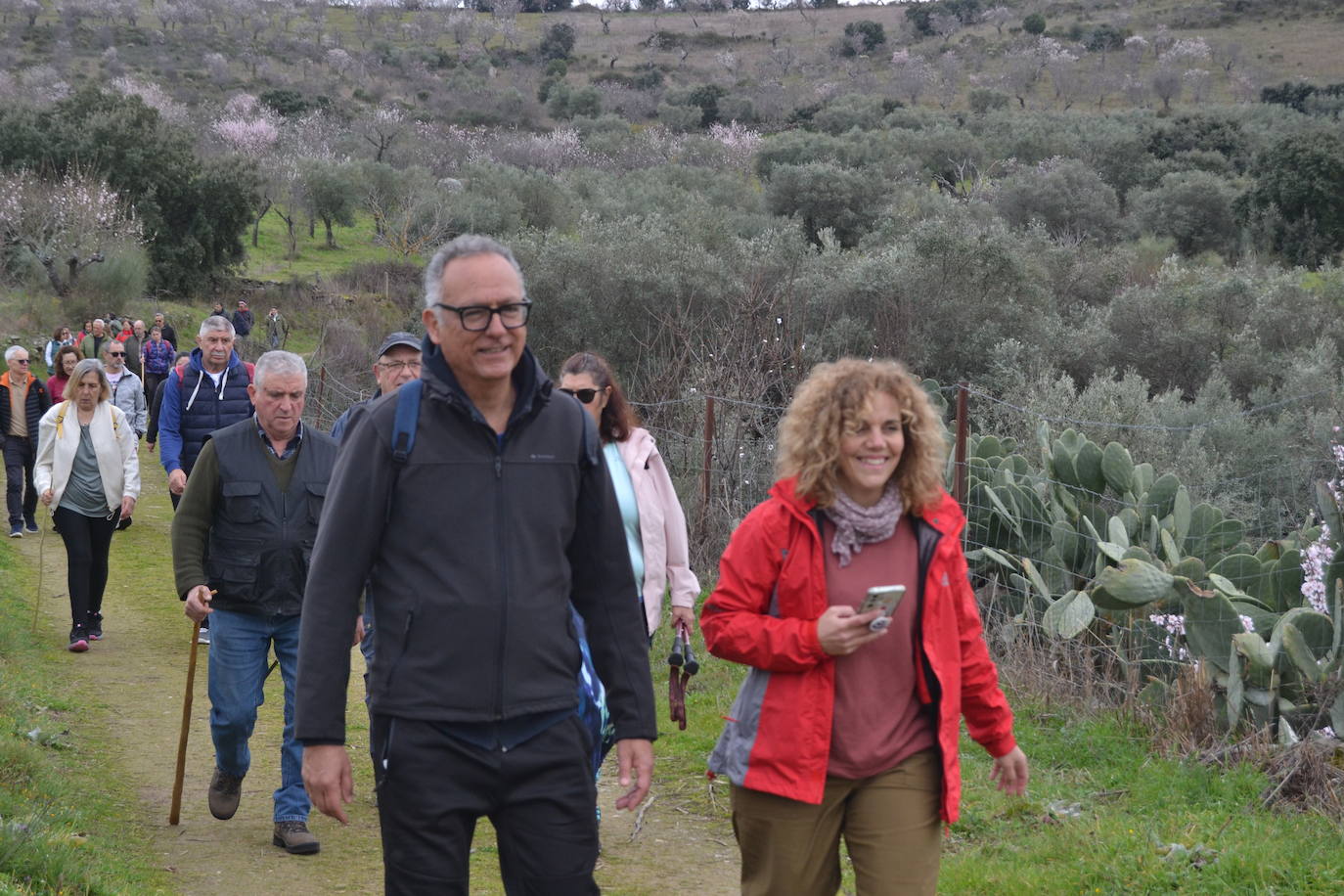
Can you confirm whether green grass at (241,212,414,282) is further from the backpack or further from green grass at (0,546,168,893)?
green grass at (0,546,168,893)

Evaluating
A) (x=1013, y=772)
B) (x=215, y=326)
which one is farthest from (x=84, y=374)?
(x=1013, y=772)

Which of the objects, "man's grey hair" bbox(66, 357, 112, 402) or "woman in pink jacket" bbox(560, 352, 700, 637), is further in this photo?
"man's grey hair" bbox(66, 357, 112, 402)

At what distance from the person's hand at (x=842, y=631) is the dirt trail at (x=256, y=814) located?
2.52 metres

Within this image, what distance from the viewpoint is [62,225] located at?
114ft

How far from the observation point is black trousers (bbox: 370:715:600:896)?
3029mm

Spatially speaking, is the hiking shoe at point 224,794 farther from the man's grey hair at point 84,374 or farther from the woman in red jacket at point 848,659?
the man's grey hair at point 84,374

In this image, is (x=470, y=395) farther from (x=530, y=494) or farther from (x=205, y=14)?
(x=205, y=14)

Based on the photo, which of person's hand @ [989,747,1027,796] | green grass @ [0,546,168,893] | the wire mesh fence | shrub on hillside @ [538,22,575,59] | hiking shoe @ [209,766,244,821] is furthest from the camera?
shrub on hillside @ [538,22,575,59]

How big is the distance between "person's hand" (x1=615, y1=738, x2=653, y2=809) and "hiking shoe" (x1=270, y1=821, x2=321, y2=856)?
2734mm

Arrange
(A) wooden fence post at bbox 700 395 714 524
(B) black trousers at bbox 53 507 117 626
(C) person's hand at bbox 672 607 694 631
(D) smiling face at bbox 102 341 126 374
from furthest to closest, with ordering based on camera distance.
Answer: (D) smiling face at bbox 102 341 126 374, (A) wooden fence post at bbox 700 395 714 524, (B) black trousers at bbox 53 507 117 626, (C) person's hand at bbox 672 607 694 631

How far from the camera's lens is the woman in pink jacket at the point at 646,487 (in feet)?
17.5

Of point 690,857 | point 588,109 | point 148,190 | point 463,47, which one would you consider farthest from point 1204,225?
point 463,47

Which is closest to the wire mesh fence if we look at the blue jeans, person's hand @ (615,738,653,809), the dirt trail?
the dirt trail

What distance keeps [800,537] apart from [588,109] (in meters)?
76.6
